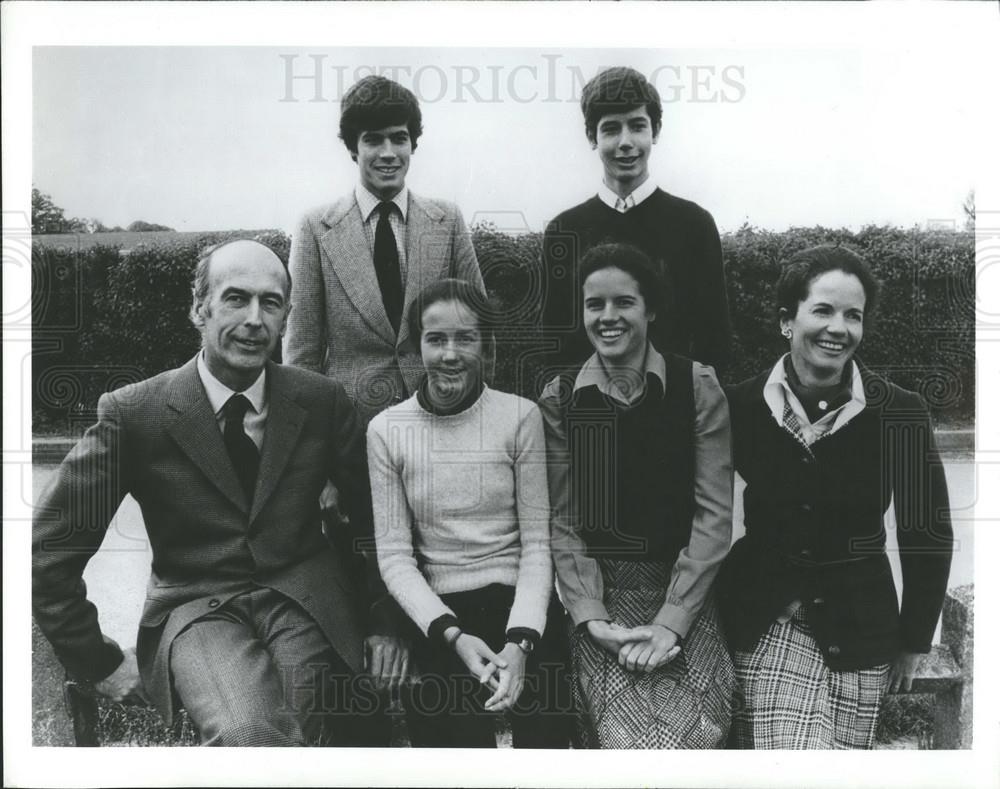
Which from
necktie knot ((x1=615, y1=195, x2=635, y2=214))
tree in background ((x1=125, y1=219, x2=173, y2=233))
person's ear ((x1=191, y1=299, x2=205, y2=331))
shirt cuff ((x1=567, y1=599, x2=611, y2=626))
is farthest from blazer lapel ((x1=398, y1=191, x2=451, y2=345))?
shirt cuff ((x1=567, y1=599, x2=611, y2=626))

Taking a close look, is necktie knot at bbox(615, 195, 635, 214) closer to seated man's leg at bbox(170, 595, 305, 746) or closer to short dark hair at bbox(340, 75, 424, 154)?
short dark hair at bbox(340, 75, 424, 154)

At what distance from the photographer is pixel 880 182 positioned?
12.3 ft

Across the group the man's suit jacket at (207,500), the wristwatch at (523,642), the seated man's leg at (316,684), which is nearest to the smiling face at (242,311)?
the man's suit jacket at (207,500)

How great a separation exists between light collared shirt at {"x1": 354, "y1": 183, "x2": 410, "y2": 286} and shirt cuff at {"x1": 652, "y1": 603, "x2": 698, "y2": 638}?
162 cm

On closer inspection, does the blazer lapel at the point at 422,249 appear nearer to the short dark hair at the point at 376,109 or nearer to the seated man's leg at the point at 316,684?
the short dark hair at the point at 376,109

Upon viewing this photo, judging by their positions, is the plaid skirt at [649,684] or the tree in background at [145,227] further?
the tree in background at [145,227]

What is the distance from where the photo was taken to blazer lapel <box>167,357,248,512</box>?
3.63m

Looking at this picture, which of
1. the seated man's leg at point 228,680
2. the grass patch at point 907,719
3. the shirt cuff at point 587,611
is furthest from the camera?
the grass patch at point 907,719

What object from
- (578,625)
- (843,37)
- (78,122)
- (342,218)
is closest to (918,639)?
(578,625)

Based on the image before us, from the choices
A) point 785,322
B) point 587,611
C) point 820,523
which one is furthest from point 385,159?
point 820,523

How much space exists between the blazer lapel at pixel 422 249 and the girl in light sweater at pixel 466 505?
0.16 feet

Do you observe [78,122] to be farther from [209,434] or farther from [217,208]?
[209,434]

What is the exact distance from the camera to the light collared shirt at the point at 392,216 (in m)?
3.72

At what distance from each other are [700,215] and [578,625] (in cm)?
166
